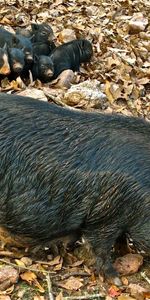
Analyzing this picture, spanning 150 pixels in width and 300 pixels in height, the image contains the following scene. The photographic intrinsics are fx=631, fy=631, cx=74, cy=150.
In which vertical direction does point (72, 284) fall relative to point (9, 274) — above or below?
below

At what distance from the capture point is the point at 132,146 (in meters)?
3.81

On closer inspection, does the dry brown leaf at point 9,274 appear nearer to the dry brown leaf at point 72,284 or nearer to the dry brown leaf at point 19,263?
the dry brown leaf at point 19,263

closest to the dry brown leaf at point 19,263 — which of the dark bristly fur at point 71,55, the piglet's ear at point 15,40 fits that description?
the dark bristly fur at point 71,55

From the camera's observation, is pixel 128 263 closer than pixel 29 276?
No

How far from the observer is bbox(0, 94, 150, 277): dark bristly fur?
3715mm

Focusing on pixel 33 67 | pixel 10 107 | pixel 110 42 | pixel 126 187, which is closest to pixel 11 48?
pixel 33 67

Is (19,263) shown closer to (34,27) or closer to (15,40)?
(15,40)

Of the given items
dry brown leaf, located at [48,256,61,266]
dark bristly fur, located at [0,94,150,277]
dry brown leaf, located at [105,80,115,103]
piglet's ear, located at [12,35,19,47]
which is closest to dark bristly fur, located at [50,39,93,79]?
piglet's ear, located at [12,35,19,47]

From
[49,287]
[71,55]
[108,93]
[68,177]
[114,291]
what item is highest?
[71,55]

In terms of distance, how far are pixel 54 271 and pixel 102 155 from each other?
2.58 feet

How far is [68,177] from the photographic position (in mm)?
3707

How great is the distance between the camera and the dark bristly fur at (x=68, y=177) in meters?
3.71

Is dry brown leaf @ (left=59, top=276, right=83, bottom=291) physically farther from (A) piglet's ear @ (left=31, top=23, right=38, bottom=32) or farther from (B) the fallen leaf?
(A) piglet's ear @ (left=31, top=23, right=38, bottom=32)

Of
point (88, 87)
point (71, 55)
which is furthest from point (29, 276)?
point (71, 55)
